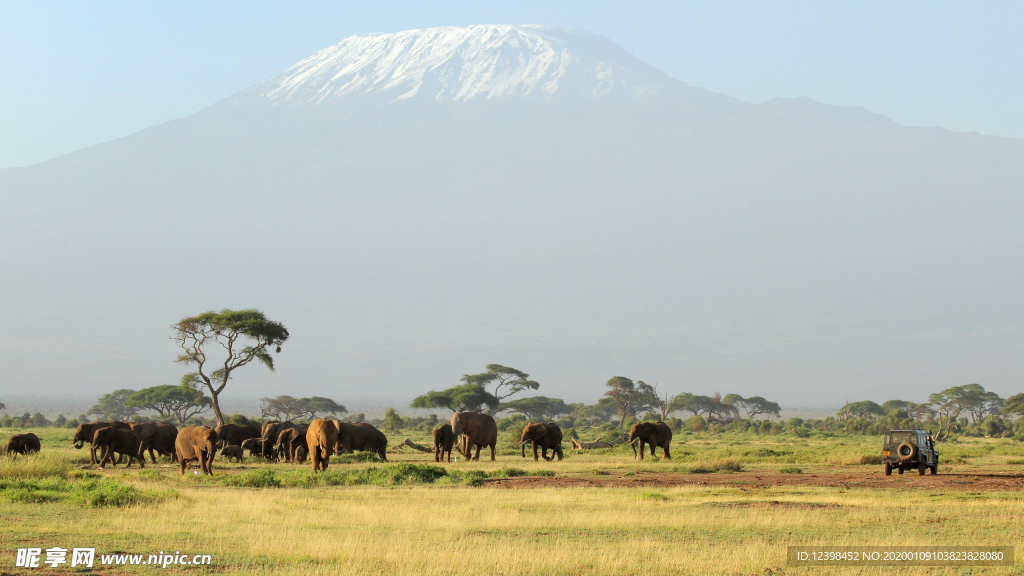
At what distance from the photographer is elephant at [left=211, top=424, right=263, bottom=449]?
35938mm

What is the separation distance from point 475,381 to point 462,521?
239 ft

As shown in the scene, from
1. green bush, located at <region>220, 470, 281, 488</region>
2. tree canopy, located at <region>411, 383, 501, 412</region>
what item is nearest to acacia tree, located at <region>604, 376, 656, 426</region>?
tree canopy, located at <region>411, 383, 501, 412</region>

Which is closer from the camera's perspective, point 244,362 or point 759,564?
point 759,564

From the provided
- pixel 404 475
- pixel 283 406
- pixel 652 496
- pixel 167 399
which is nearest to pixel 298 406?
pixel 283 406

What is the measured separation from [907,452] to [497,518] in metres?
16.5

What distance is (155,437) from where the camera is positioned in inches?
1288

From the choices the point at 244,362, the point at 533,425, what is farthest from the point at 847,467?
the point at 244,362

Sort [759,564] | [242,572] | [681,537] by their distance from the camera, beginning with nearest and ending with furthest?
[242,572] → [759,564] → [681,537]

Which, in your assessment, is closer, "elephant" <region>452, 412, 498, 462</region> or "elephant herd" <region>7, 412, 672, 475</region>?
"elephant herd" <region>7, 412, 672, 475</region>

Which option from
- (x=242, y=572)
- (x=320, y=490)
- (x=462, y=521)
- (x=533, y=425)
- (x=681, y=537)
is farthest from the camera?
(x=533, y=425)

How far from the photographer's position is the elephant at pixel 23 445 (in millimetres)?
30359

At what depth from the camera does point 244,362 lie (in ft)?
186

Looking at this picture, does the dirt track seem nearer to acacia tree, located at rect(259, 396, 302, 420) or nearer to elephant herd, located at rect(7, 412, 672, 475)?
elephant herd, located at rect(7, 412, 672, 475)

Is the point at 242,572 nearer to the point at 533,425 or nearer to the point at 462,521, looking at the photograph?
the point at 462,521
